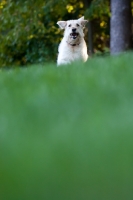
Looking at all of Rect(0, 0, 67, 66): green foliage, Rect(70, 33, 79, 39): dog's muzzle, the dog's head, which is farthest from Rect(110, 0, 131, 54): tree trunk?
Rect(70, 33, 79, 39): dog's muzzle

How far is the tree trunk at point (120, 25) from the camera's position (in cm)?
1698

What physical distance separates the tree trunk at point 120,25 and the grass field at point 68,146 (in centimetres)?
1468

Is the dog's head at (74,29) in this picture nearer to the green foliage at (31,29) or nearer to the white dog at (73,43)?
the white dog at (73,43)

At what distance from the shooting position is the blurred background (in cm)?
2077

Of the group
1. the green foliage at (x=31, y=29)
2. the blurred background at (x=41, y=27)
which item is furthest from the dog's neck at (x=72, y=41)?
the green foliage at (x=31, y=29)

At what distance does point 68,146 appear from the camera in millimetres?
1807

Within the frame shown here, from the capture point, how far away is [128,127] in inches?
74.7

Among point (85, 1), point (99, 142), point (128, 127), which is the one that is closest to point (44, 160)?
point (99, 142)

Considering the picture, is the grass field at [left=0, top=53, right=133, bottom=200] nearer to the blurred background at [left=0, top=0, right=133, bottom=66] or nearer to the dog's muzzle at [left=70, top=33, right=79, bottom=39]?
the dog's muzzle at [left=70, top=33, right=79, bottom=39]

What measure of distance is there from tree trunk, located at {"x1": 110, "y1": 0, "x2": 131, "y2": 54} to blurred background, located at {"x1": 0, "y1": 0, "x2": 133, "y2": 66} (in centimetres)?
202

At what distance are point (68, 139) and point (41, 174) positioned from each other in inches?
7.8

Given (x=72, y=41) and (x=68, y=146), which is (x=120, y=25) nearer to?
(x=72, y=41)

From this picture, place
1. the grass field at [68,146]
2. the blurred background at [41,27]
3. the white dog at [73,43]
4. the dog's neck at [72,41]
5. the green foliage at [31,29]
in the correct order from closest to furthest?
the grass field at [68,146] → the white dog at [73,43] → the dog's neck at [72,41] → the blurred background at [41,27] → the green foliage at [31,29]

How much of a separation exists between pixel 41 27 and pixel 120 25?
524 cm
